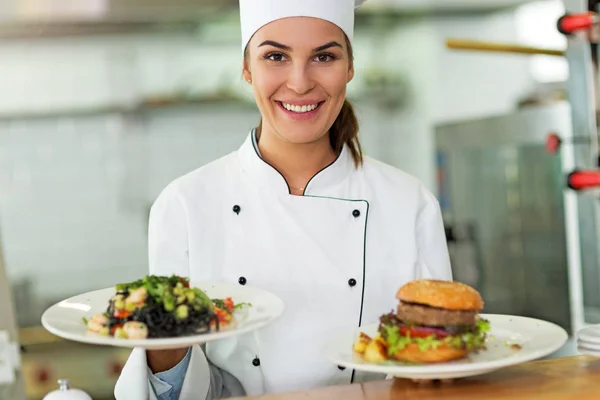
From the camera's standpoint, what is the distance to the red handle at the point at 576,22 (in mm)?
2354

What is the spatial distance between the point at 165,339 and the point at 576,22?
5.15 feet

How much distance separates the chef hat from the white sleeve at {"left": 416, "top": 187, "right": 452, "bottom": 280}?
1.53ft

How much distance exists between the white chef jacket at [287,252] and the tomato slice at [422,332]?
0.36 metres

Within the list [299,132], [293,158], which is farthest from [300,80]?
[293,158]

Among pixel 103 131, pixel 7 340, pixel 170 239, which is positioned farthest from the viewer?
pixel 103 131

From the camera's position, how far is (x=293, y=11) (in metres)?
1.84

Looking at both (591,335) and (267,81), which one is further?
(267,81)

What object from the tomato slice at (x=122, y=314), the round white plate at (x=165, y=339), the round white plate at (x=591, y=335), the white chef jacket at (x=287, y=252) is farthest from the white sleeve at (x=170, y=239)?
the round white plate at (x=591, y=335)

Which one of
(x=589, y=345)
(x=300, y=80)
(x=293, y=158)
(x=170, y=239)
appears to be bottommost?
(x=589, y=345)

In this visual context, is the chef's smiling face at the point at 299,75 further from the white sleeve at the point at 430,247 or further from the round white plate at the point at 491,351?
the round white plate at the point at 491,351

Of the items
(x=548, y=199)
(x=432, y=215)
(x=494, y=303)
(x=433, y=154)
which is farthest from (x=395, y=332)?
(x=433, y=154)

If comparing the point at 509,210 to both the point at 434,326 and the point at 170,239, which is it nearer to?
the point at 170,239

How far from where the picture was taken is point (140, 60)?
4.77 metres

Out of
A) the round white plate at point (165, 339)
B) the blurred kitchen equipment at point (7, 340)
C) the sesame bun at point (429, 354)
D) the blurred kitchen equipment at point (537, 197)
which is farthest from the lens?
the blurred kitchen equipment at point (537, 197)
